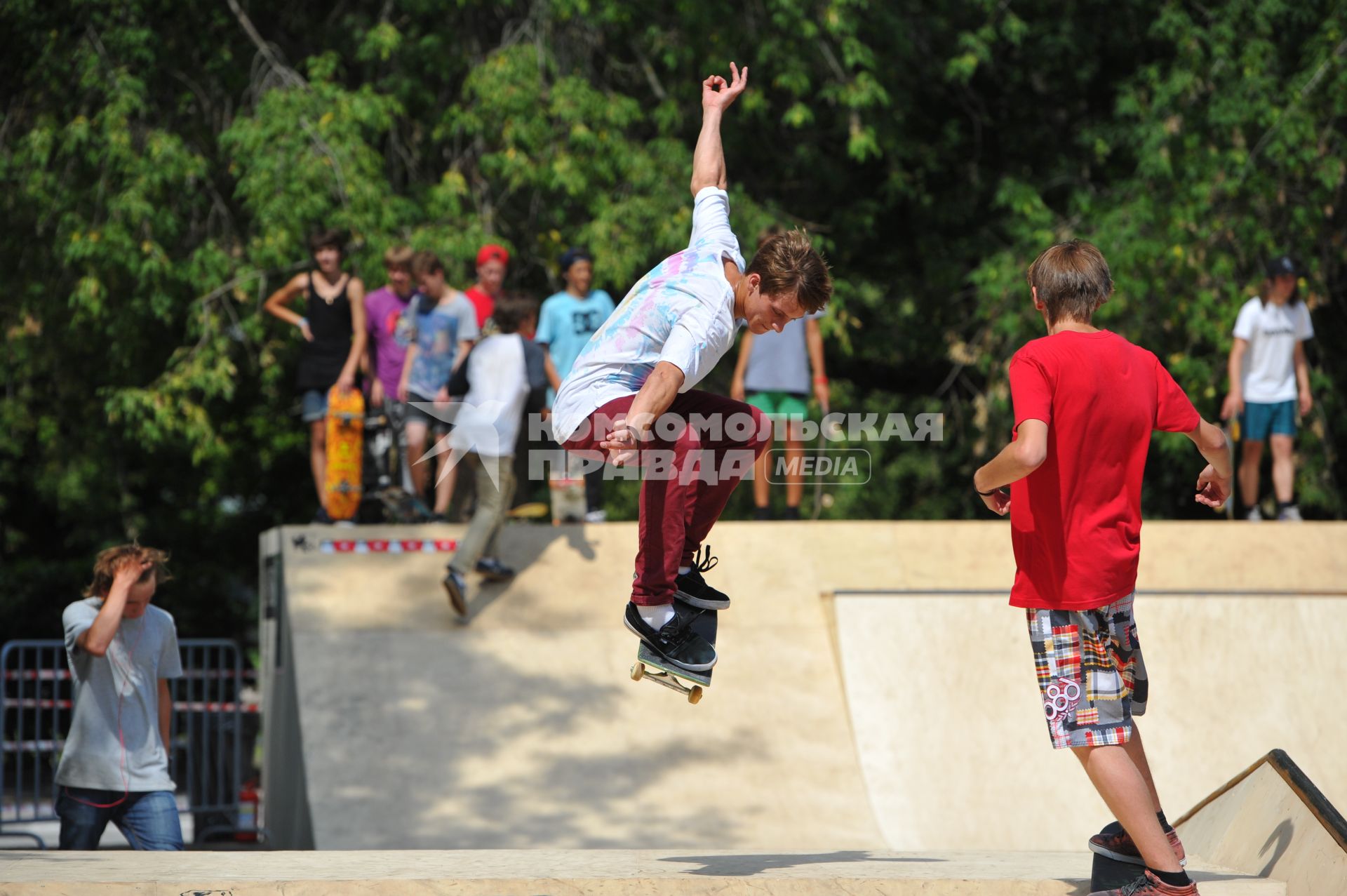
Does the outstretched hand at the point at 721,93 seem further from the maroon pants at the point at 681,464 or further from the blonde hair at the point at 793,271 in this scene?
the maroon pants at the point at 681,464

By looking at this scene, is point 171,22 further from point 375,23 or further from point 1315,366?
point 1315,366

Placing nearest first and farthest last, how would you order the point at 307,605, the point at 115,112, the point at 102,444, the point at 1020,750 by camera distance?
1. the point at 1020,750
2. the point at 307,605
3. the point at 115,112
4. the point at 102,444

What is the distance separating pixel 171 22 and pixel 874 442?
9.74 m

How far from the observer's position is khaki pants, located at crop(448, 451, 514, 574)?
790 cm

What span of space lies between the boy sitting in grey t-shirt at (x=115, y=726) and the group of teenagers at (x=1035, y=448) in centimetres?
240

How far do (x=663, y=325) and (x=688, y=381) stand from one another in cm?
26

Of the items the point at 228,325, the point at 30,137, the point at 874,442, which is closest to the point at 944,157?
the point at 874,442

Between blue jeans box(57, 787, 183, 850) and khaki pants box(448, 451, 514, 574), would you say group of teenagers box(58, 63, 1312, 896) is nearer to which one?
blue jeans box(57, 787, 183, 850)

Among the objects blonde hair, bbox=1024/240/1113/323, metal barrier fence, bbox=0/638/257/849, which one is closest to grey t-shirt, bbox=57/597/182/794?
metal barrier fence, bbox=0/638/257/849

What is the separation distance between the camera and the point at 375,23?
13688 mm

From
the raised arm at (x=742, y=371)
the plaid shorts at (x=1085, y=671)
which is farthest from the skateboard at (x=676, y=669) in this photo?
the raised arm at (x=742, y=371)

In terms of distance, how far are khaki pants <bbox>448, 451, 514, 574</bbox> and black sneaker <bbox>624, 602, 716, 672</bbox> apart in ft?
11.2

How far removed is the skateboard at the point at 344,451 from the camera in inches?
342
